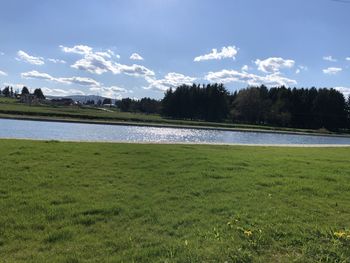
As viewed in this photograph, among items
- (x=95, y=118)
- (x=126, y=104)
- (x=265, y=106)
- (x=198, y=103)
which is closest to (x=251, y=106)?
(x=265, y=106)

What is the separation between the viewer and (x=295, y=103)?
94000mm

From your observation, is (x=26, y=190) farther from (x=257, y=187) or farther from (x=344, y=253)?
(x=344, y=253)

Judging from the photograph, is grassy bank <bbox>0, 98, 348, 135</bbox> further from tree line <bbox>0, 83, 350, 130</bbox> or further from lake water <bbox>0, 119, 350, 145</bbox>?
tree line <bbox>0, 83, 350, 130</bbox>

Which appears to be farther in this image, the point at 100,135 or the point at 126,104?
the point at 126,104

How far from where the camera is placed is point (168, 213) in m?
6.59

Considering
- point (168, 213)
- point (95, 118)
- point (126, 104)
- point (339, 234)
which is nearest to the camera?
point (339, 234)

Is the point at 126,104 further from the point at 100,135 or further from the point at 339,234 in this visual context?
the point at 339,234

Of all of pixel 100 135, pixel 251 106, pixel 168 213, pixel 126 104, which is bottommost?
pixel 100 135

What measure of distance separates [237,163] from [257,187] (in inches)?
126

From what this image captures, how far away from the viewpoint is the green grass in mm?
5176

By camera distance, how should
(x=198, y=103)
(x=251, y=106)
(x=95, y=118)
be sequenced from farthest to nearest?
(x=198, y=103) < (x=251, y=106) < (x=95, y=118)

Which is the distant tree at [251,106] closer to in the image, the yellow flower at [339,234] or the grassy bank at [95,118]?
the grassy bank at [95,118]

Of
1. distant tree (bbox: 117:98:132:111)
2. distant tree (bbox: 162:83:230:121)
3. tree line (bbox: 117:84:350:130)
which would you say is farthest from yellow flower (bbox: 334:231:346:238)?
distant tree (bbox: 117:98:132:111)

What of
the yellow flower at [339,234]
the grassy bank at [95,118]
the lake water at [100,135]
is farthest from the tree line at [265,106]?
the yellow flower at [339,234]
